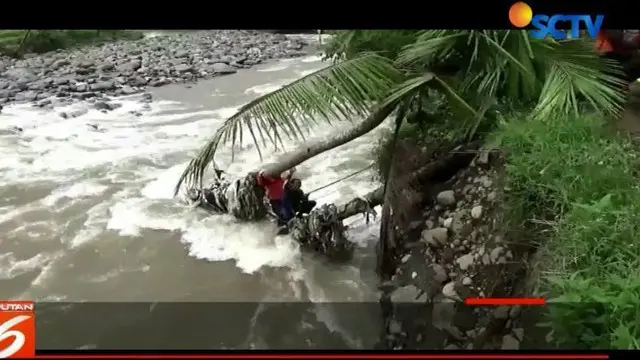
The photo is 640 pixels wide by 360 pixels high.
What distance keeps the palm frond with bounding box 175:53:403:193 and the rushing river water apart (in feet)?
0.80

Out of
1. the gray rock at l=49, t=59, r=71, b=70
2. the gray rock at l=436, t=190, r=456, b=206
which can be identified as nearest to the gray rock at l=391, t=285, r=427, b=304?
the gray rock at l=436, t=190, r=456, b=206

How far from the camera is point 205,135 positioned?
205cm

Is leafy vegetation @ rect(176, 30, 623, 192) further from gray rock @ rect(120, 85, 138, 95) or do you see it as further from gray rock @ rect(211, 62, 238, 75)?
gray rock @ rect(120, 85, 138, 95)

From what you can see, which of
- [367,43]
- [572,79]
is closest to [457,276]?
[572,79]

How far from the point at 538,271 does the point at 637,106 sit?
103cm

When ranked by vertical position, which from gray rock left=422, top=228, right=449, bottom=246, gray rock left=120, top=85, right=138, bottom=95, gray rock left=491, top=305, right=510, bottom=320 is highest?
gray rock left=120, top=85, right=138, bottom=95

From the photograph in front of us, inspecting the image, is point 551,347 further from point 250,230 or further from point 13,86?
point 13,86

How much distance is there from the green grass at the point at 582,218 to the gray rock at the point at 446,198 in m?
0.23

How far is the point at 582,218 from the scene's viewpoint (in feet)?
4.97

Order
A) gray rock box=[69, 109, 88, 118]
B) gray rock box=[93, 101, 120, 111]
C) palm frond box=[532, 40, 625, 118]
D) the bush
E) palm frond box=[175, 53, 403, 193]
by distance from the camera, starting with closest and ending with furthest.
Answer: palm frond box=[175, 53, 403, 193]
palm frond box=[532, 40, 625, 118]
the bush
gray rock box=[93, 101, 120, 111]
gray rock box=[69, 109, 88, 118]

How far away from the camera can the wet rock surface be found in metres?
1.57

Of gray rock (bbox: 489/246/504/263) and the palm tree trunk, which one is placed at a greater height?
the palm tree trunk

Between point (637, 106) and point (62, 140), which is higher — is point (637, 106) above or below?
above
